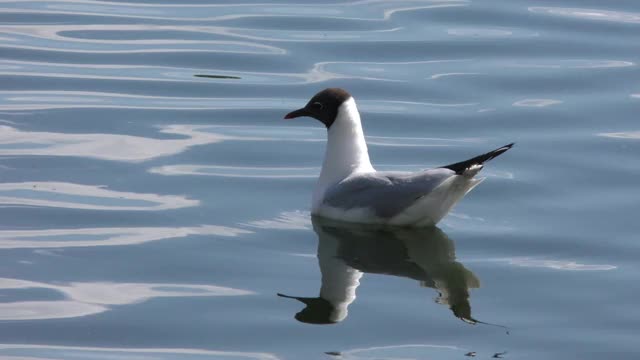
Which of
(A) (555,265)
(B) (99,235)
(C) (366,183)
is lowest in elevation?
(A) (555,265)

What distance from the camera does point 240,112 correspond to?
46.1ft

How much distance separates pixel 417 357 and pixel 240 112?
18.1ft

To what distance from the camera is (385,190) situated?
37.3 ft

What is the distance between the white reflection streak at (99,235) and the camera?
10.7 metres

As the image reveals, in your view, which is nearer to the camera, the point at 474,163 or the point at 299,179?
the point at 474,163

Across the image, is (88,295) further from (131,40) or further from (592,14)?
(592,14)

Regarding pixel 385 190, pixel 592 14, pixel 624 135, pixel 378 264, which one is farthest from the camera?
pixel 592 14

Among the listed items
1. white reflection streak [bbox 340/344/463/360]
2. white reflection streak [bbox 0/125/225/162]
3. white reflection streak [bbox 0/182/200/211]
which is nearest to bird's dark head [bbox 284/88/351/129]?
white reflection streak [bbox 0/182/200/211]

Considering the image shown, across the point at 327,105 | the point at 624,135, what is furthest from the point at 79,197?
the point at 624,135

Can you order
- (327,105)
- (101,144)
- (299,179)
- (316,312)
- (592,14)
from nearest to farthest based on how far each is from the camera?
(316,312) < (327,105) < (299,179) < (101,144) < (592,14)

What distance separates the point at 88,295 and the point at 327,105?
2.91 meters

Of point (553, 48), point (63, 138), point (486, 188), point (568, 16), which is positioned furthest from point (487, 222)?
point (568, 16)

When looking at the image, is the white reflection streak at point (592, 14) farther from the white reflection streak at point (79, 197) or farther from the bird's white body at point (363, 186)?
the white reflection streak at point (79, 197)

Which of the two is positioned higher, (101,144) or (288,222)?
(101,144)
